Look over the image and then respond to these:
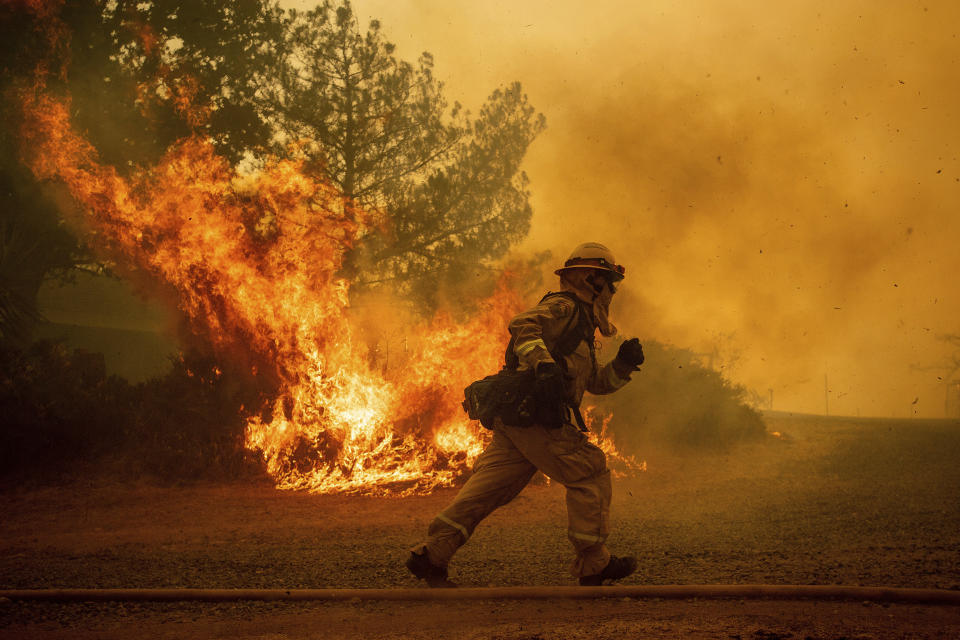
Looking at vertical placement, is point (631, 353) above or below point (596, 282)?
below

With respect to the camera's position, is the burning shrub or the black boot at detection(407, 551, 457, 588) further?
the burning shrub

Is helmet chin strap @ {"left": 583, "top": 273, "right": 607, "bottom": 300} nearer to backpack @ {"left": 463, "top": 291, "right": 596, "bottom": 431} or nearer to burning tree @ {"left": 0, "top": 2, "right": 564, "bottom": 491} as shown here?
backpack @ {"left": 463, "top": 291, "right": 596, "bottom": 431}

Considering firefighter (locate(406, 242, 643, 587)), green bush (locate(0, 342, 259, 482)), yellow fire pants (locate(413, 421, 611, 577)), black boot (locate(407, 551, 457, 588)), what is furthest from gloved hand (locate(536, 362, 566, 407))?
green bush (locate(0, 342, 259, 482))

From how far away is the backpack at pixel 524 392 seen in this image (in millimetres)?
4281

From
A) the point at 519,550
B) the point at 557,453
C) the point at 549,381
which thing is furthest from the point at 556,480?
the point at 519,550

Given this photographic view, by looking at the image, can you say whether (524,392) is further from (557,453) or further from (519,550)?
(519,550)

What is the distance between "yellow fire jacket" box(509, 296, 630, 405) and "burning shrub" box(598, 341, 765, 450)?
25.7 feet

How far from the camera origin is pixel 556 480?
4297 millimetres

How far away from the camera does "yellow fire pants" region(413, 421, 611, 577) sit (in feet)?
13.9

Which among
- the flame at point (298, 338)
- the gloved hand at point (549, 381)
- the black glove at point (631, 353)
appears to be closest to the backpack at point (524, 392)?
the gloved hand at point (549, 381)

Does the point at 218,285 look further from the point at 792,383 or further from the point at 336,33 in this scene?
the point at 792,383

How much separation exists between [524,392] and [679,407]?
9.52m

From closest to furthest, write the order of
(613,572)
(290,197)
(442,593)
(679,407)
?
(442,593) → (613,572) → (290,197) → (679,407)

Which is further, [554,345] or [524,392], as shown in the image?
[554,345]
